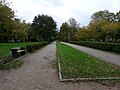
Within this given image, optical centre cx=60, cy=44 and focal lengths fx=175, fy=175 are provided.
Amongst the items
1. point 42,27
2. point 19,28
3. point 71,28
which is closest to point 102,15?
point 42,27

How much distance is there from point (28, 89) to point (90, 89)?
1924mm

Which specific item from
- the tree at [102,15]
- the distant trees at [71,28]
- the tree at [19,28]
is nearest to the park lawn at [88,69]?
the tree at [19,28]

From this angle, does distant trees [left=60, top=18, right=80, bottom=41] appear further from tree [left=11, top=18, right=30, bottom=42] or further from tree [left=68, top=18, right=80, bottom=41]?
tree [left=11, top=18, right=30, bottom=42]

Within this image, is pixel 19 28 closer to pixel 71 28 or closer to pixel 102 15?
pixel 102 15

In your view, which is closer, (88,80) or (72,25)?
(88,80)

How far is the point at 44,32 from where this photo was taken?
206 ft

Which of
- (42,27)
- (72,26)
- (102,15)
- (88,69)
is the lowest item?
(88,69)

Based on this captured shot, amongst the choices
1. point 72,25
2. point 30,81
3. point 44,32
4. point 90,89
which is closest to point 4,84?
point 30,81

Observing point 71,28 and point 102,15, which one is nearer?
point 102,15

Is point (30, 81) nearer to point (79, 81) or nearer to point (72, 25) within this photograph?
point (79, 81)

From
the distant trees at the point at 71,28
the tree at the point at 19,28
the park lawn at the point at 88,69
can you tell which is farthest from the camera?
the distant trees at the point at 71,28

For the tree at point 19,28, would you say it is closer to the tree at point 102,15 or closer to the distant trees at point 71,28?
the tree at point 102,15

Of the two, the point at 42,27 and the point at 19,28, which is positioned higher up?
the point at 42,27

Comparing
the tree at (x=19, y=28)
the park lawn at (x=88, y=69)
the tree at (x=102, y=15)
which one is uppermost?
the tree at (x=102, y=15)
